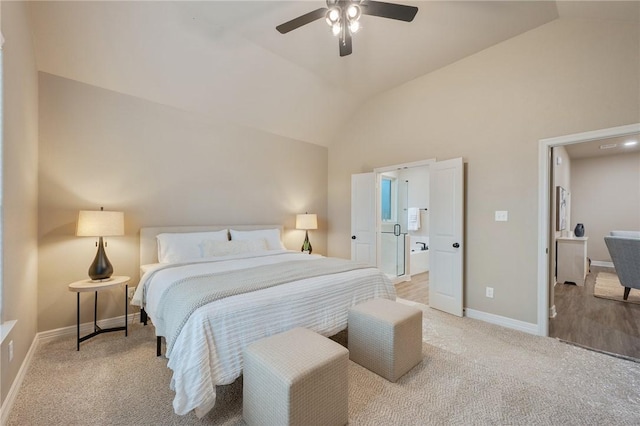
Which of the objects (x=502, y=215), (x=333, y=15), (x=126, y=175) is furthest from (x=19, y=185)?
(x=502, y=215)

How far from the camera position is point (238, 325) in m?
1.71

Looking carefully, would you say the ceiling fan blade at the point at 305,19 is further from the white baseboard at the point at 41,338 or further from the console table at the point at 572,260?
the console table at the point at 572,260

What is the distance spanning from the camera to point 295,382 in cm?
133

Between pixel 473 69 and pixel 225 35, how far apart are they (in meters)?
3.00

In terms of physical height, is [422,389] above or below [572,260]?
below

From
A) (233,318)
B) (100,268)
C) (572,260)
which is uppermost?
(100,268)

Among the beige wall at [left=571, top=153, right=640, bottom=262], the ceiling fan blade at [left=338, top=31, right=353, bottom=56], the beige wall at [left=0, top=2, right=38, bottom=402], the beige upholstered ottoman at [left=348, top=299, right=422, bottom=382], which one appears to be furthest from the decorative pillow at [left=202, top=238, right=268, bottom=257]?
the beige wall at [left=571, top=153, right=640, bottom=262]

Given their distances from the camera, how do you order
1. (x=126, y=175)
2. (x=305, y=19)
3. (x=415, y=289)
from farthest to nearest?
(x=415, y=289), (x=126, y=175), (x=305, y=19)

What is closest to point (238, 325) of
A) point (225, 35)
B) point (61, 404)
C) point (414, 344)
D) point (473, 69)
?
point (61, 404)

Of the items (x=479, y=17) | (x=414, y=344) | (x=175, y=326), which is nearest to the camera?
(x=175, y=326)

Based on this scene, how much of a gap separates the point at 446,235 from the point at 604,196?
5643 millimetres

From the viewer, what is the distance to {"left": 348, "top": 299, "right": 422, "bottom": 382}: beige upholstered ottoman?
6.48 ft

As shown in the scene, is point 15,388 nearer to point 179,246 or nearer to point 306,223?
point 179,246

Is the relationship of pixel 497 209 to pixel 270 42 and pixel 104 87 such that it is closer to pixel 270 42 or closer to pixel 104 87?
pixel 270 42
